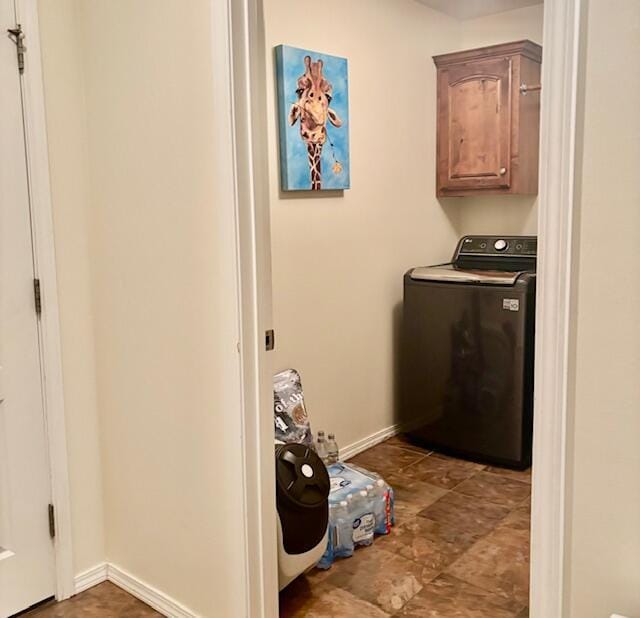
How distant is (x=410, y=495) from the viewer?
3328 mm

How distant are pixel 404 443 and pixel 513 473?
2.22ft

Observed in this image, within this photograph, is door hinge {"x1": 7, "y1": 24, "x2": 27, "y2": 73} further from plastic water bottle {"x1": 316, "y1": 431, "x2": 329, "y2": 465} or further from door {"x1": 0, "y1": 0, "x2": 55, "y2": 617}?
plastic water bottle {"x1": 316, "y1": 431, "x2": 329, "y2": 465}

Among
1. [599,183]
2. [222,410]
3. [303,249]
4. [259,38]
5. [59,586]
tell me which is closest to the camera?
[599,183]

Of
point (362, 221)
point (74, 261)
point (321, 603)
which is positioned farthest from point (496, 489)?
point (74, 261)

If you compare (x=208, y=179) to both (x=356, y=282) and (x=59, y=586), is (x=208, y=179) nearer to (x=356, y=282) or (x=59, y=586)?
(x=59, y=586)

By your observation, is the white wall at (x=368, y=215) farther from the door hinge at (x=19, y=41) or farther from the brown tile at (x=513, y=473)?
the door hinge at (x=19, y=41)

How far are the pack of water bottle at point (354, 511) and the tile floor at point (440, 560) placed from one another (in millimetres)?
45

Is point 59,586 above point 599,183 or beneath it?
beneath

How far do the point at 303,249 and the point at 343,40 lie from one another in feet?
3.50

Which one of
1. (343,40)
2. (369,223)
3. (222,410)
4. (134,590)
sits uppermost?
(343,40)

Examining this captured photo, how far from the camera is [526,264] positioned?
382 centimetres

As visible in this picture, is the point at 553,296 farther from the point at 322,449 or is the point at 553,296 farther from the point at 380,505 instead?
the point at 322,449

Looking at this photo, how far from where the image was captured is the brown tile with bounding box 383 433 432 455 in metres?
3.91

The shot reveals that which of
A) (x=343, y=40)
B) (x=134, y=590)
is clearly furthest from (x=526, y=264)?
(x=134, y=590)
